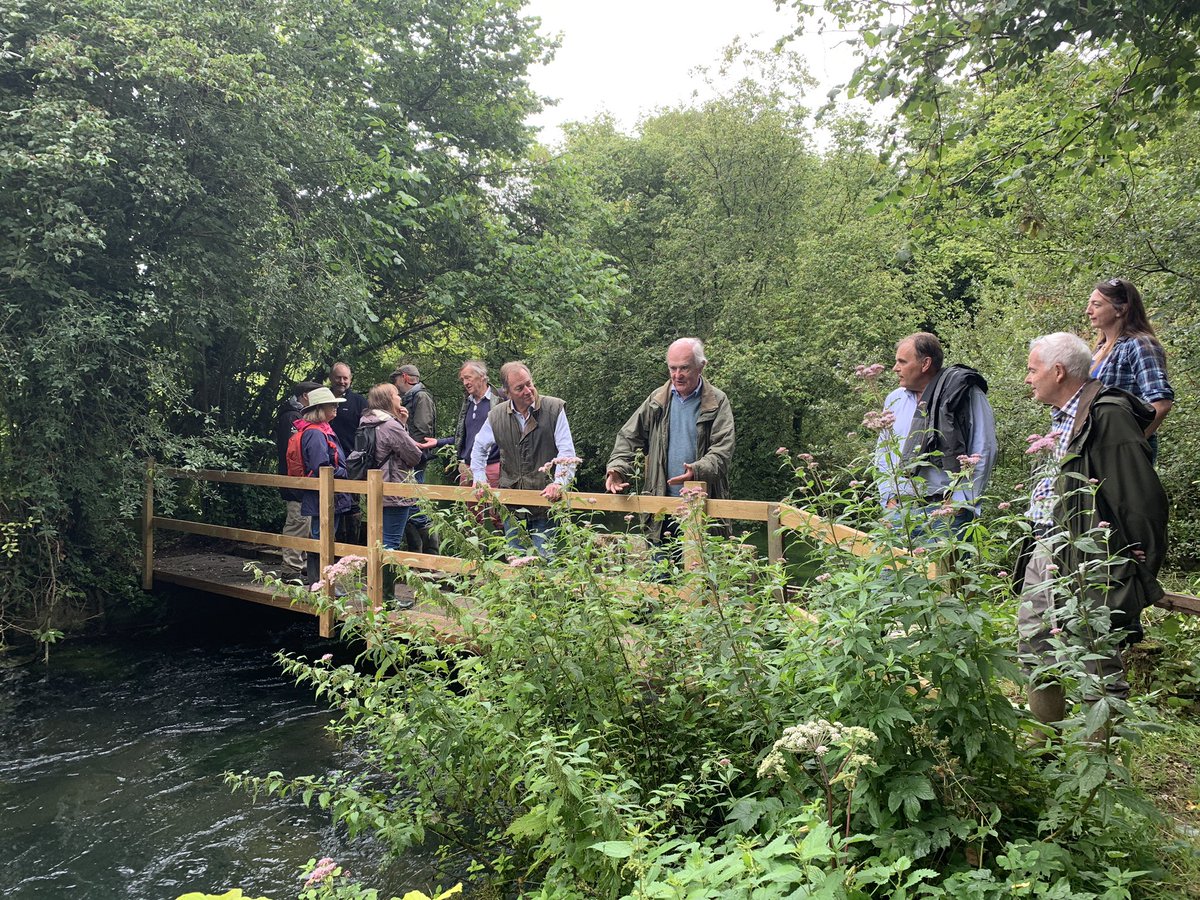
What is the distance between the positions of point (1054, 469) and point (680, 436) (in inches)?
124

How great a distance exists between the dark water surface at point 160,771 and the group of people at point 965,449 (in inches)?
78.5

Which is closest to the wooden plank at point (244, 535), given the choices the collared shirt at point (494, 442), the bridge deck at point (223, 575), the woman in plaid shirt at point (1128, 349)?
the bridge deck at point (223, 575)

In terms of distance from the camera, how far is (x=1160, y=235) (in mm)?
7152

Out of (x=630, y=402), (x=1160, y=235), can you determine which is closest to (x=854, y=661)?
(x=1160, y=235)

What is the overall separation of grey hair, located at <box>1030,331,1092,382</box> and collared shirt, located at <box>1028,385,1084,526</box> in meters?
0.08

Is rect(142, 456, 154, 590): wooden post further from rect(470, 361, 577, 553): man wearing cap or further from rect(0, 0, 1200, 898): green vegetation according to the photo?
rect(470, 361, 577, 553): man wearing cap

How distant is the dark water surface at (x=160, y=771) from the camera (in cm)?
482

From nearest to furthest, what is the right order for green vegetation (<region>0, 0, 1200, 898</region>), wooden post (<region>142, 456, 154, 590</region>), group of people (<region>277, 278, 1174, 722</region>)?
green vegetation (<region>0, 0, 1200, 898</region>)
group of people (<region>277, 278, 1174, 722</region>)
wooden post (<region>142, 456, 154, 590</region>)

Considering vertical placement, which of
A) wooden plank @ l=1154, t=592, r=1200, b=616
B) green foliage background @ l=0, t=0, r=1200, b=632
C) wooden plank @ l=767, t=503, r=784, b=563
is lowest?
wooden plank @ l=1154, t=592, r=1200, b=616

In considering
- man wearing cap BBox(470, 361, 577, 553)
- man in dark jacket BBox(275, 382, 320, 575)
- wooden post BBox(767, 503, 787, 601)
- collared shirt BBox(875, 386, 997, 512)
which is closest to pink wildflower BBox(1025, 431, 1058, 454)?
collared shirt BBox(875, 386, 997, 512)

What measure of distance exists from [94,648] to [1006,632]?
9487mm

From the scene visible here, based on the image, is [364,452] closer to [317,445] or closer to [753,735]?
[317,445]

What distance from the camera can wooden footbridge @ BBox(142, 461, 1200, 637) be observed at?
3.88 metres

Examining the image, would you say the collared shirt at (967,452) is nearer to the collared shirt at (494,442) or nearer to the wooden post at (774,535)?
the wooden post at (774,535)
